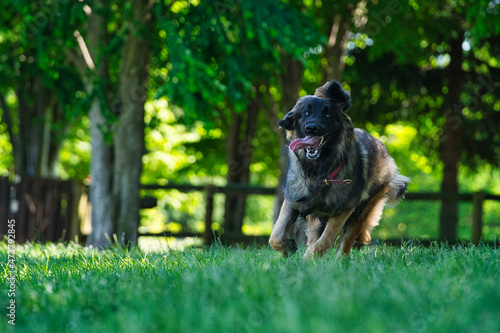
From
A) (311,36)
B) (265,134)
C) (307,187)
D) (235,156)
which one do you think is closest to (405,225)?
(265,134)

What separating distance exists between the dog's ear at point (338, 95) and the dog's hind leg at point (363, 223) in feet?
3.97

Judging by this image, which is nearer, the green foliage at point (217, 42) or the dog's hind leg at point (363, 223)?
the dog's hind leg at point (363, 223)

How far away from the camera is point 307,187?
18.1 feet

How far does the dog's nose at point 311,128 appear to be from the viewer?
17.1ft

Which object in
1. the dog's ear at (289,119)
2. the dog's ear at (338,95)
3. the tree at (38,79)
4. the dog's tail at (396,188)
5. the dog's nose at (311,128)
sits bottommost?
the dog's tail at (396,188)

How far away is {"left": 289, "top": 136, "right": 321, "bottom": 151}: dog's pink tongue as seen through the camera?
524 cm

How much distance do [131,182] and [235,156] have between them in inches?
230

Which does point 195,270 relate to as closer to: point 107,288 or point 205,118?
point 107,288

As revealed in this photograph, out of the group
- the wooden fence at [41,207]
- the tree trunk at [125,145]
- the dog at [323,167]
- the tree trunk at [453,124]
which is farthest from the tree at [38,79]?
the tree trunk at [453,124]

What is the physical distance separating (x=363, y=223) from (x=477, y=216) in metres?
6.07

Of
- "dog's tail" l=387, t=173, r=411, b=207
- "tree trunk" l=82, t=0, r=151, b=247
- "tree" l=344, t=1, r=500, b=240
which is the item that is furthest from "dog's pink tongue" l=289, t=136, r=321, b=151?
"tree" l=344, t=1, r=500, b=240

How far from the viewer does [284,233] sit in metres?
5.63

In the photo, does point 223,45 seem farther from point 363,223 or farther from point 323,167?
point 323,167

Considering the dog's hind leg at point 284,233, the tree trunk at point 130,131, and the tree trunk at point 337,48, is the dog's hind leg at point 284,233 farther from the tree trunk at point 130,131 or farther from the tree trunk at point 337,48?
the tree trunk at point 337,48
